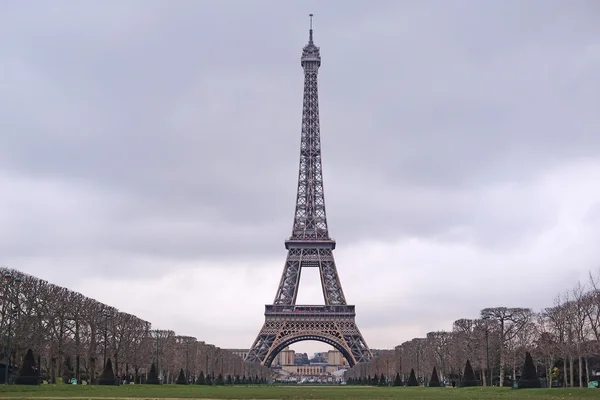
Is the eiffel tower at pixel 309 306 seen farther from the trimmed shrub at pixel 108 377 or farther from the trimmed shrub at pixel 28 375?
the trimmed shrub at pixel 28 375

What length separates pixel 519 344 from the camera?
73.9m

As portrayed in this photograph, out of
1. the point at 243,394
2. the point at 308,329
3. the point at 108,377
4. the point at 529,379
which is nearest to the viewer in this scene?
the point at 243,394

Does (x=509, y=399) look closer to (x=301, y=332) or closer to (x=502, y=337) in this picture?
(x=502, y=337)

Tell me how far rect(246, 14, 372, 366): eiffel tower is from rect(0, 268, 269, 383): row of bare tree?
3268 cm

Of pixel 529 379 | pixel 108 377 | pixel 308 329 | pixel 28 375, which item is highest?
pixel 308 329

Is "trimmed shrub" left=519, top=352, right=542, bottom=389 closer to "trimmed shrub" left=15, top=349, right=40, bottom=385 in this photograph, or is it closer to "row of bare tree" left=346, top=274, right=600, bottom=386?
"row of bare tree" left=346, top=274, right=600, bottom=386

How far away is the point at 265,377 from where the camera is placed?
134500mm

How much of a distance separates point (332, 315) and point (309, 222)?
639 inches

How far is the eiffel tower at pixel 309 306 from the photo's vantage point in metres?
115

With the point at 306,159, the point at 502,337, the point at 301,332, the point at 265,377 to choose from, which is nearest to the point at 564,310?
the point at 502,337

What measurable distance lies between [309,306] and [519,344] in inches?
1870

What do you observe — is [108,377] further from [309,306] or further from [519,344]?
[309,306]

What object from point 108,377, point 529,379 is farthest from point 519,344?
point 108,377

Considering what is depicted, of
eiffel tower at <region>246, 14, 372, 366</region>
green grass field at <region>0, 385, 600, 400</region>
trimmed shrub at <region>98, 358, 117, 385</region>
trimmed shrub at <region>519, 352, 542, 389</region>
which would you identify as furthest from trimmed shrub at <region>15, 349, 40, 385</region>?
eiffel tower at <region>246, 14, 372, 366</region>
